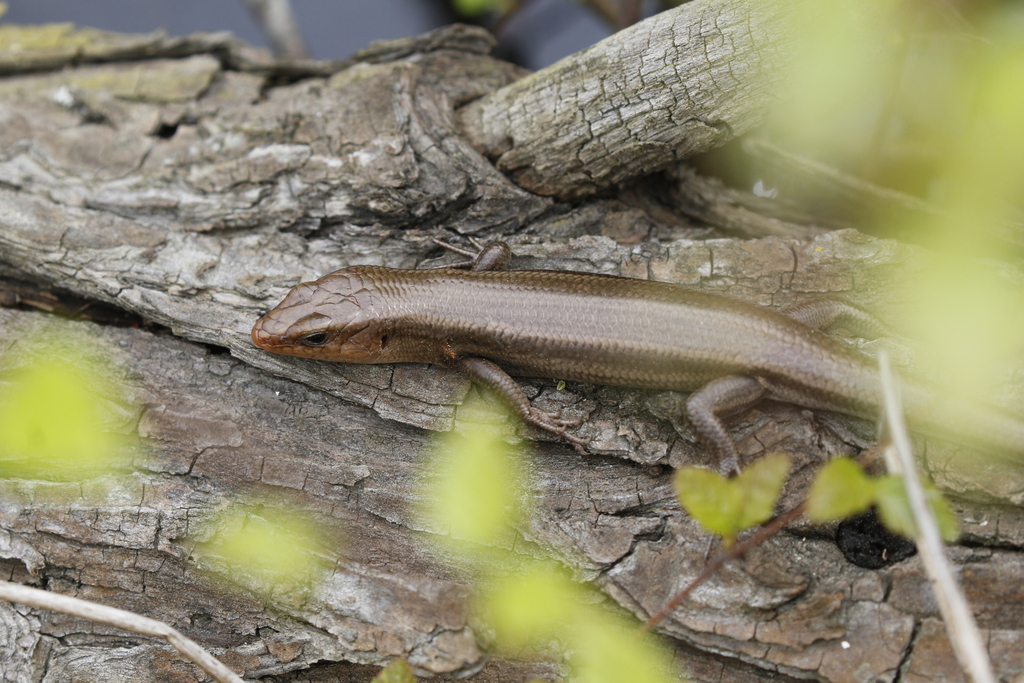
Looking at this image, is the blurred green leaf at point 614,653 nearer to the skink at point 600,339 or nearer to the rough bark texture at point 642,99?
the skink at point 600,339

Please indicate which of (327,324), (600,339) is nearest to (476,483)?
(600,339)

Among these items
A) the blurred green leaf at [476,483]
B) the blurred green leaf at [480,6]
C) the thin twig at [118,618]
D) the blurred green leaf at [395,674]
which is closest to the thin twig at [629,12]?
the blurred green leaf at [480,6]

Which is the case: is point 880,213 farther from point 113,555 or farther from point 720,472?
point 113,555

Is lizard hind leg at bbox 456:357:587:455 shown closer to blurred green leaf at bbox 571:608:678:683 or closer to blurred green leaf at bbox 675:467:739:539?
blurred green leaf at bbox 571:608:678:683

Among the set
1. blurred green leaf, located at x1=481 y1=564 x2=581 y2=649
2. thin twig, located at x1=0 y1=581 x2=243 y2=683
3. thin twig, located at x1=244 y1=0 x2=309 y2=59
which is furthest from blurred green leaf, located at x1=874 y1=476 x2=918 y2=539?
thin twig, located at x1=244 y1=0 x2=309 y2=59

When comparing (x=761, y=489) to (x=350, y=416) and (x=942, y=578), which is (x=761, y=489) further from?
(x=350, y=416)
